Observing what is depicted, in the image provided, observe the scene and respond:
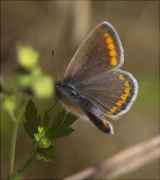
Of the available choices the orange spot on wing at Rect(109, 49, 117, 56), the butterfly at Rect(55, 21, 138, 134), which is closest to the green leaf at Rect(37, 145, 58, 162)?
the butterfly at Rect(55, 21, 138, 134)

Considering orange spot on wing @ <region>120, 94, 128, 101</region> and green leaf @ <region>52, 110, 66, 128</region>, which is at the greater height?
orange spot on wing @ <region>120, 94, 128, 101</region>

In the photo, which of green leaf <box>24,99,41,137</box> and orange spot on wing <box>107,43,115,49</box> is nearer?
green leaf <box>24,99,41,137</box>

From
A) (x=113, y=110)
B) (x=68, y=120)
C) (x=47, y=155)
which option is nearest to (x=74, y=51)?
(x=113, y=110)

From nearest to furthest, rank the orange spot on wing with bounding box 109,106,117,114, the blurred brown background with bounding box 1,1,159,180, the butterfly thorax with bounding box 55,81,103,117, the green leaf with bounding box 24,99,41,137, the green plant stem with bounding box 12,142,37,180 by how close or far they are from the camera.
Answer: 1. the green plant stem with bounding box 12,142,37,180
2. the green leaf with bounding box 24,99,41,137
3. the butterfly thorax with bounding box 55,81,103,117
4. the orange spot on wing with bounding box 109,106,117,114
5. the blurred brown background with bounding box 1,1,159,180

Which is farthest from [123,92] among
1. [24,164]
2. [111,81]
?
[24,164]

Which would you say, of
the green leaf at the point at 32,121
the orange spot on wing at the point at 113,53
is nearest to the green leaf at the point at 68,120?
the green leaf at the point at 32,121

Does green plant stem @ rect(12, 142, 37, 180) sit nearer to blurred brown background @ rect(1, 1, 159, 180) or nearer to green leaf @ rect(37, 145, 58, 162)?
green leaf @ rect(37, 145, 58, 162)

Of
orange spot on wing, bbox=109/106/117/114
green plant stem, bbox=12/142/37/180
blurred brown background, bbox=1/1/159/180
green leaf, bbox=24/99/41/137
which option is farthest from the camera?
blurred brown background, bbox=1/1/159/180
